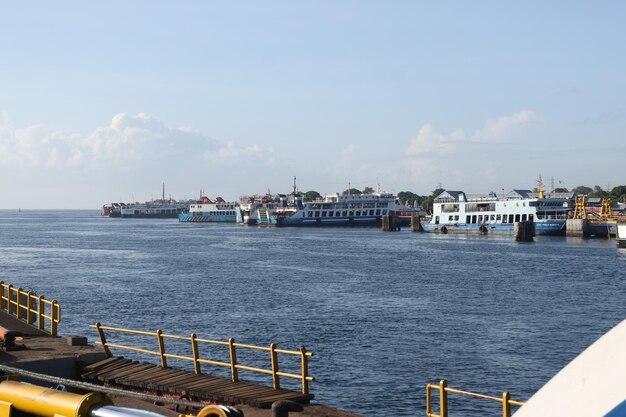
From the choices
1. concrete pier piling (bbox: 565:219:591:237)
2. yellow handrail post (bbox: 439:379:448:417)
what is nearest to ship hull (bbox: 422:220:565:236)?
concrete pier piling (bbox: 565:219:591:237)

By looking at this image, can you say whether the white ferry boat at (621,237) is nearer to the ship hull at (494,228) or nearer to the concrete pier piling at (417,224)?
the ship hull at (494,228)

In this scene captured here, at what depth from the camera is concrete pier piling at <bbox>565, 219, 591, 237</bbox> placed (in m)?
127

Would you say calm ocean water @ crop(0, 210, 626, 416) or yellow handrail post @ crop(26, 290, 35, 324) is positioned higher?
yellow handrail post @ crop(26, 290, 35, 324)

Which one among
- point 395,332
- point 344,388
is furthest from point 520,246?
point 344,388

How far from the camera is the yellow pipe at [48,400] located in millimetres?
7426

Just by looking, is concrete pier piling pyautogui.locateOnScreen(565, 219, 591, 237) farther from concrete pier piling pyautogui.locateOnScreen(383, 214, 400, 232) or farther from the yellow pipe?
the yellow pipe

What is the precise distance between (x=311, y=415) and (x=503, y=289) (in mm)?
47199

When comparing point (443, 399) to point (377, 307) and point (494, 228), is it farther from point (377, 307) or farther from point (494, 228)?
point (494, 228)

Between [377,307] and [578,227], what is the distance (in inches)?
3519

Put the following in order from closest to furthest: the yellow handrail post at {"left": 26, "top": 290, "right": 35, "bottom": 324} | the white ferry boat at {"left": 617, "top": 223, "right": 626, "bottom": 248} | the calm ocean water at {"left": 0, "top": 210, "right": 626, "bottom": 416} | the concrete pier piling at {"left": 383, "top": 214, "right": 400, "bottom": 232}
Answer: the yellow handrail post at {"left": 26, "top": 290, "right": 35, "bottom": 324}, the calm ocean water at {"left": 0, "top": 210, "right": 626, "bottom": 416}, the white ferry boat at {"left": 617, "top": 223, "right": 626, "bottom": 248}, the concrete pier piling at {"left": 383, "top": 214, "right": 400, "bottom": 232}

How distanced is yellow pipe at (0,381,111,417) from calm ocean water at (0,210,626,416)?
18.4 metres

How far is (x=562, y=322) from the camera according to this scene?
1657 inches

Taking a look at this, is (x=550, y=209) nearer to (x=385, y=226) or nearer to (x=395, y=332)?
Answer: (x=385, y=226)

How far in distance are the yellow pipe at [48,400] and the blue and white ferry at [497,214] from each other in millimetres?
129287
